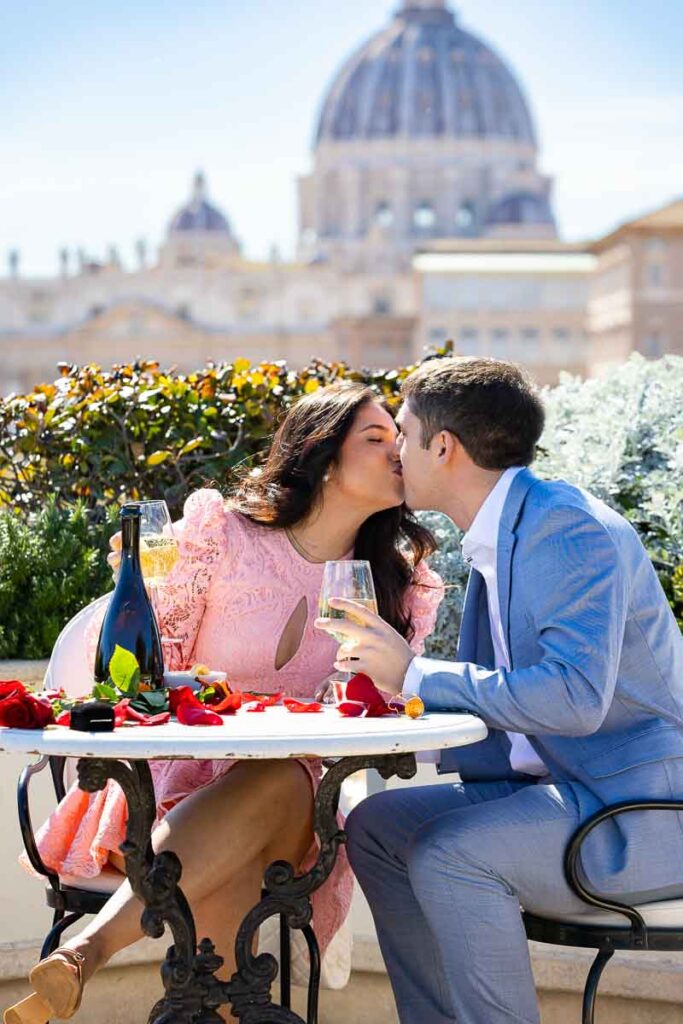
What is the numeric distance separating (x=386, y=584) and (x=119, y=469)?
1.42 metres

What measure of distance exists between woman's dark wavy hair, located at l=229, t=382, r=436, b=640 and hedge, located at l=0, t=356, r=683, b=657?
1.02 metres

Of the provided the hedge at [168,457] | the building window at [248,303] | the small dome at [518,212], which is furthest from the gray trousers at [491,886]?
the small dome at [518,212]

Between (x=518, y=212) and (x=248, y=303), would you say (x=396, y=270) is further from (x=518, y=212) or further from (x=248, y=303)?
(x=248, y=303)

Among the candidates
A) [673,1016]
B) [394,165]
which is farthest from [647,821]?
[394,165]

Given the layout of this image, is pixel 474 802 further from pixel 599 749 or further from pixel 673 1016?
pixel 673 1016

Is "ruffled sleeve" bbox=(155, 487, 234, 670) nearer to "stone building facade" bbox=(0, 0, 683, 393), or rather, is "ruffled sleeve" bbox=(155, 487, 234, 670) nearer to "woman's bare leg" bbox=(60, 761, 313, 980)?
"woman's bare leg" bbox=(60, 761, 313, 980)

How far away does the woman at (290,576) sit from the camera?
2459mm

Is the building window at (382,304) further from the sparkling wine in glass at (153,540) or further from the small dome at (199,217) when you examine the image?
the sparkling wine in glass at (153,540)

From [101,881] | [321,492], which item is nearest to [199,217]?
[321,492]

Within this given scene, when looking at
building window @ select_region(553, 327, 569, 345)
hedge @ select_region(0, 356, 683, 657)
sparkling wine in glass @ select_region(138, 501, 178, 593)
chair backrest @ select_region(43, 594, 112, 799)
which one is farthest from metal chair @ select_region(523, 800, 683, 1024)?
building window @ select_region(553, 327, 569, 345)

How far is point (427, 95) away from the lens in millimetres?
88375

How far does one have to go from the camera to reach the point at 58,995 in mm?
2109

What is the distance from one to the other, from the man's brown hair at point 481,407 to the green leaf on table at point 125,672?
1.65 ft

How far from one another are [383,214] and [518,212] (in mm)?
8570
